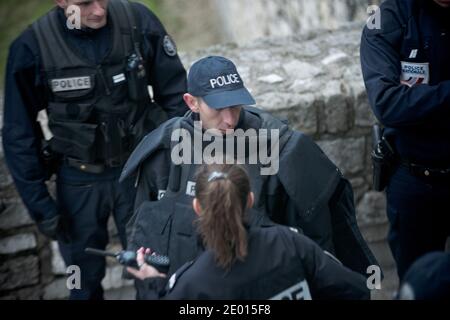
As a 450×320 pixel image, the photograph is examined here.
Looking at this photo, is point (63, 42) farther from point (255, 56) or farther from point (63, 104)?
point (255, 56)

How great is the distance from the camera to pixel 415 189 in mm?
3068

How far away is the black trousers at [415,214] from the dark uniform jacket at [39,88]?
1.12m

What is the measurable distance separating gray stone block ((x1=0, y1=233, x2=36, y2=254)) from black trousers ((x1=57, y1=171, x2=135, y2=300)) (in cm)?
41

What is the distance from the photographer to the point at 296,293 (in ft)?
7.37

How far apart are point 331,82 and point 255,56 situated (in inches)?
25.0

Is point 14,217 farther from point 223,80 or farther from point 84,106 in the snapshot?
point 223,80

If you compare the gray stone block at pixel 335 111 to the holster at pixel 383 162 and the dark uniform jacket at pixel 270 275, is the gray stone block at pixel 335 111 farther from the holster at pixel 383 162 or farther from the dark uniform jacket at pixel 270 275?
the dark uniform jacket at pixel 270 275

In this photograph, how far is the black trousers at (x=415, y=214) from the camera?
10.0ft

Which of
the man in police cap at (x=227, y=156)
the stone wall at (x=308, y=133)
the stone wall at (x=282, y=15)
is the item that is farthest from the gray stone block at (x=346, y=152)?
the stone wall at (x=282, y=15)

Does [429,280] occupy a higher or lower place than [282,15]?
lower

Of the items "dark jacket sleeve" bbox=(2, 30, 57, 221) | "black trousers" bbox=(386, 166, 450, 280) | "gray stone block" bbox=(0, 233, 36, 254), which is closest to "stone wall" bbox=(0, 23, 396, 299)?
"gray stone block" bbox=(0, 233, 36, 254)

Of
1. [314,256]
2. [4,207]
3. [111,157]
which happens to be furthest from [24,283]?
[314,256]

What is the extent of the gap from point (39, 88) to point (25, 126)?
0.19m

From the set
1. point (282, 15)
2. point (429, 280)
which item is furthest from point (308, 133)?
point (282, 15)
